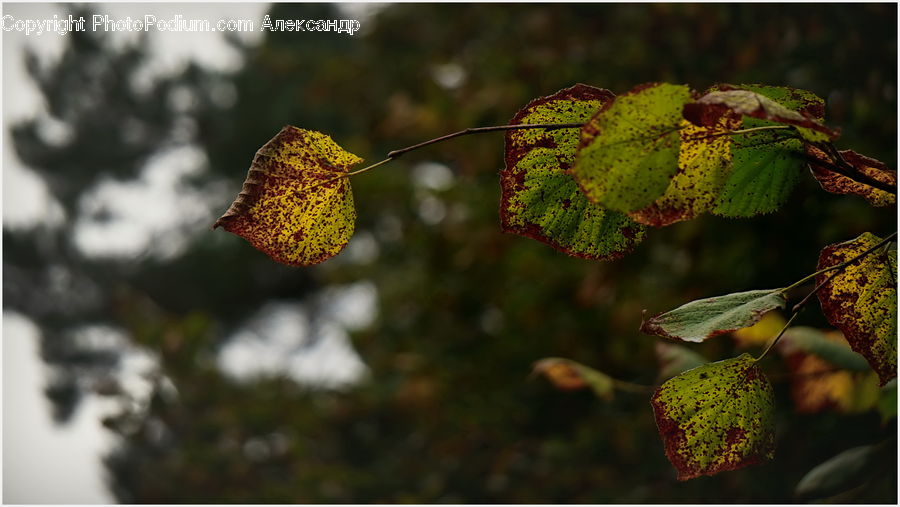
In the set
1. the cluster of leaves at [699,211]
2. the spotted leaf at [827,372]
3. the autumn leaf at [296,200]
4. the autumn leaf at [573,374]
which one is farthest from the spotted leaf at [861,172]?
the autumn leaf at [573,374]

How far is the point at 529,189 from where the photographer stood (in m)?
0.22

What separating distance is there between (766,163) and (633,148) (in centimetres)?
6

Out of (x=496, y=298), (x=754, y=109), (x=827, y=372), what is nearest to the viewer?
(x=754, y=109)

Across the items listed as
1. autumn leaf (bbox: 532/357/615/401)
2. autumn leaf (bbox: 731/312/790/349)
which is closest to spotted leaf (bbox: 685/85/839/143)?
autumn leaf (bbox: 532/357/615/401)

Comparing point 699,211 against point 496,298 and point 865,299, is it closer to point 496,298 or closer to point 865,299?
point 865,299

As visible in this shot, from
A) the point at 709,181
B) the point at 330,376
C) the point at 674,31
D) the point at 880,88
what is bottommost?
the point at 330,376

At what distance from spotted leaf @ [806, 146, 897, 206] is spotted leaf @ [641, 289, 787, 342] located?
1.7 inches

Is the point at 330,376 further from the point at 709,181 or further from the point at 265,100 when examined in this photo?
the point at 709,181

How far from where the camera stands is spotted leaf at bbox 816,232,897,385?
0.21m

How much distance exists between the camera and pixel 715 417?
0.21 meters

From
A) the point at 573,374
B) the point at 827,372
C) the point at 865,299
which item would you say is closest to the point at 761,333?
the point at 827,372

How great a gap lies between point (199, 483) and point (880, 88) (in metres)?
2.59

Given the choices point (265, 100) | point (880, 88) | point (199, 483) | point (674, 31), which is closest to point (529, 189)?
point (880, 88)

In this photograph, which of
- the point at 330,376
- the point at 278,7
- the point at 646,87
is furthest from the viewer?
the point at 278,7
